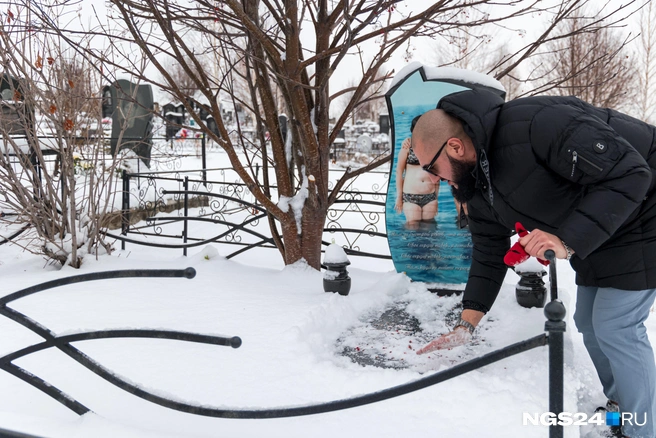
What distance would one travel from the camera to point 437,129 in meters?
2.21

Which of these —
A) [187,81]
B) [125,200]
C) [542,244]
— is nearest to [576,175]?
[542,244]

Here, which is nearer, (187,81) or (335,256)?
(335,256)

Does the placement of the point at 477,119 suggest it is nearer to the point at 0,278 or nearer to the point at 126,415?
the point at 126,415

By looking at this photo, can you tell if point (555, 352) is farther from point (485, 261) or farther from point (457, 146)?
point (485, 261)

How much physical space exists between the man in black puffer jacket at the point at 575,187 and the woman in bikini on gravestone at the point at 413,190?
1991mm

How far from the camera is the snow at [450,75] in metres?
4.07

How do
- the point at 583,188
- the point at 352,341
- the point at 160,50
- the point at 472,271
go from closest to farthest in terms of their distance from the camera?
1. the point at 583,188
2. the point at 472,271
3. the point at 352,341
4. the point at 160,50

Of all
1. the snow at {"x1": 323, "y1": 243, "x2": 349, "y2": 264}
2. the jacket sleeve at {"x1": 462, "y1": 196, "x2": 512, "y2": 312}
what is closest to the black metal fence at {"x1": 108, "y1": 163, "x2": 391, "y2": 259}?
the snow at {"x1": 323, "y1": 243, "x2": 349, "y2": 264}

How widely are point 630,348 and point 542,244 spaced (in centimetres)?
70

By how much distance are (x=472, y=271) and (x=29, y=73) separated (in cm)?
461

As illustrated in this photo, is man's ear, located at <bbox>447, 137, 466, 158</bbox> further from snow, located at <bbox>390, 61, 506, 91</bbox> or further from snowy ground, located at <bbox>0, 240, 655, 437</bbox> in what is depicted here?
snow, located at <bbox>390, 61, 506, 91</bbox>

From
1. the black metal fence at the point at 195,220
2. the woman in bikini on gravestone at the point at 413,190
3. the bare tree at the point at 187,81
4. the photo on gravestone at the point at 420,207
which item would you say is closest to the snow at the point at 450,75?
the photo on gravestone at the point at 420,207

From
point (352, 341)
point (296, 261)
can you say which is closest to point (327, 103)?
point (296, 261)

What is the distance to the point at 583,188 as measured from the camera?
6.81 ft
